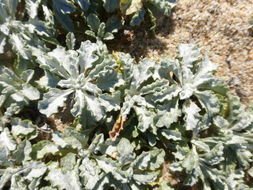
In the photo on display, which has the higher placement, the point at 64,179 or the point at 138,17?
the point at 138,17

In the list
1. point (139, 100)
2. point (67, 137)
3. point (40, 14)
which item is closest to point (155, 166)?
point (139, 100)

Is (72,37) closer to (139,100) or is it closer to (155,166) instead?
(139,100)

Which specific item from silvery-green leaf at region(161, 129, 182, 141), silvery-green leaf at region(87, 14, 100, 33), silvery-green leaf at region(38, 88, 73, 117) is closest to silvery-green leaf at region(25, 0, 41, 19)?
silvery-green leaf at region(87, 14, 100, 33)

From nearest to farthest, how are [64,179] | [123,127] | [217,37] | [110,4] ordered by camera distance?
[64,179] < [123,127] < [110,4] < [217,37]

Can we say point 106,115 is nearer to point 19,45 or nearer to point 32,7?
point 19,45

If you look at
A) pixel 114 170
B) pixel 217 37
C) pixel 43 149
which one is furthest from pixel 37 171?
pixel 217 37

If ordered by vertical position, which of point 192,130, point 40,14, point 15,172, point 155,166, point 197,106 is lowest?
point 15,172
